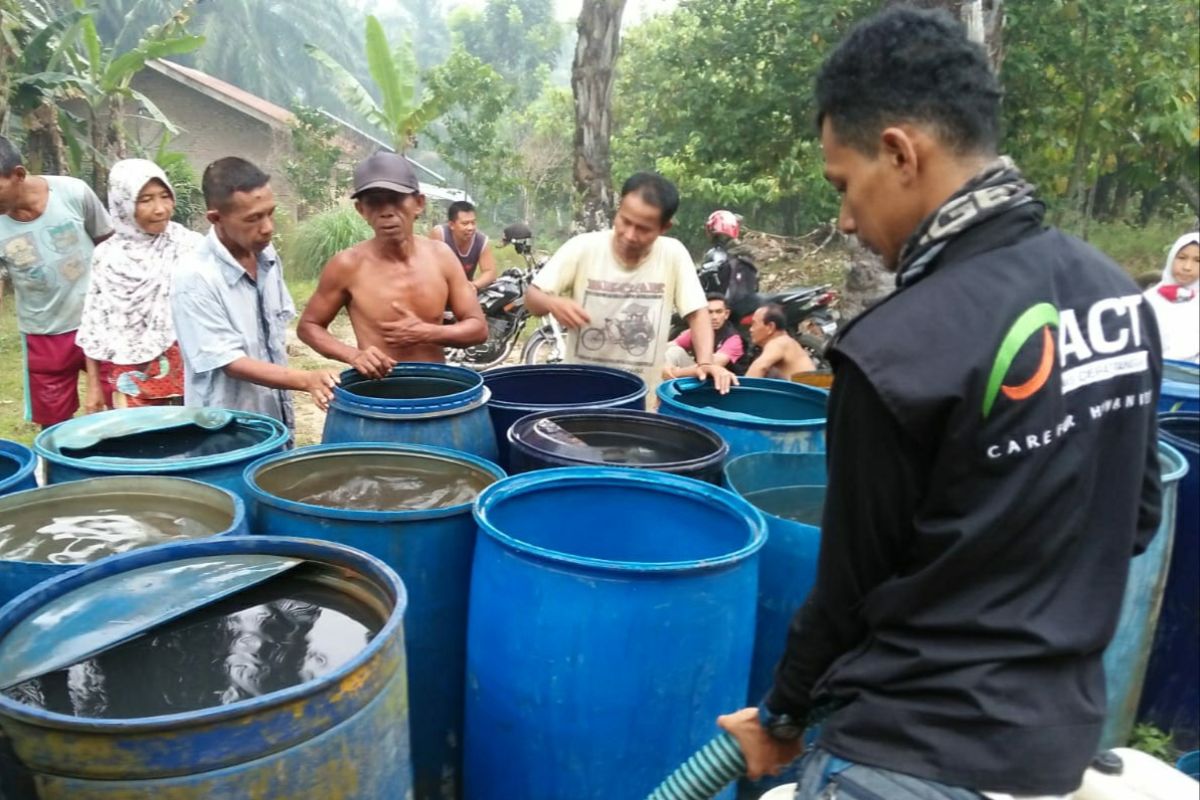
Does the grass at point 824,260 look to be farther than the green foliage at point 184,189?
No

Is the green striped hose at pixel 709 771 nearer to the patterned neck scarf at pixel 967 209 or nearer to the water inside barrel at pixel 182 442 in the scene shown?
the patterned neck scarf at pixel 967 209

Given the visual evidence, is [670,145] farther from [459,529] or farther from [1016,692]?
[1016,692]

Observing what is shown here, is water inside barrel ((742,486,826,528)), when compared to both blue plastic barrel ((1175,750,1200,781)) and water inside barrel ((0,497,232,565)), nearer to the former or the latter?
blue plastic barrel ((1175,750,1200,781))

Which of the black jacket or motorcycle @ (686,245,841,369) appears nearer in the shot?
the black jacket

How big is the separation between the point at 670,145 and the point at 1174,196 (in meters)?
8.79

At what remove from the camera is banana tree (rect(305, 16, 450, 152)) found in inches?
528

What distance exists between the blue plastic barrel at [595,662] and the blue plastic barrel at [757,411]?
71cm

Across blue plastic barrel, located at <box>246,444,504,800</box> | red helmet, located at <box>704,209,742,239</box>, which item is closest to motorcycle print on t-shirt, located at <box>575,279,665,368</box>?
blue plastic barrel, located at <box>246,444,504,800</box>

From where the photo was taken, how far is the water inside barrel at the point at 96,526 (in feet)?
6.60

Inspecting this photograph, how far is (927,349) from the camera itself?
44.6 inches

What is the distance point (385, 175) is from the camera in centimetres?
328

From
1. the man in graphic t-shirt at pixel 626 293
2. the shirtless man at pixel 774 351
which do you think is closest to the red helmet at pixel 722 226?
the shirtless man at pixel 774 351

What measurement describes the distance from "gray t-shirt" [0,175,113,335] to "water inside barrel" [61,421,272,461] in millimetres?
2246

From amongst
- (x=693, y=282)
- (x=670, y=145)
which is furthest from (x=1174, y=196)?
(x=693, y=282)
